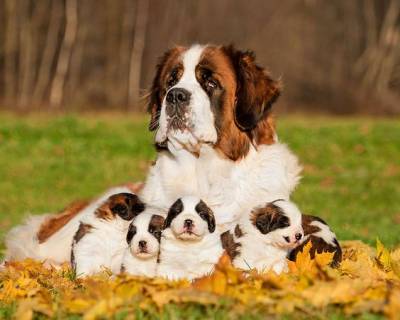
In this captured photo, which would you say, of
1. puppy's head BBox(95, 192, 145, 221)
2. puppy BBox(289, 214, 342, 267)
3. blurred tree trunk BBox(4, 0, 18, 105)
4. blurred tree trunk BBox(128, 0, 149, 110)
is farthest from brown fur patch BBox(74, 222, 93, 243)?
blurred tree trunk BBox(128, 0, 149, 110)

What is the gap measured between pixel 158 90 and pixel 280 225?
1738 millimetres

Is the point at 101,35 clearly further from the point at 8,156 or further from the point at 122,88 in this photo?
the point at 8,156

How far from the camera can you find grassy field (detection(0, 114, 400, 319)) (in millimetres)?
15367

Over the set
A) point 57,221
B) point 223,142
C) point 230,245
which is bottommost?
point 57,221

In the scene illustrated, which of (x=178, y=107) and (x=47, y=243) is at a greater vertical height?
(x=178, y=107)

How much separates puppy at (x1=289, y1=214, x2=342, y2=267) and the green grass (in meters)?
6.62

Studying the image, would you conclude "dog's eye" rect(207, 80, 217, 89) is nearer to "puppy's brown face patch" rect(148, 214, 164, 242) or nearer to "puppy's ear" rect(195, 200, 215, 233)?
"puppy's ear" rect(195, 200, 215, 233)

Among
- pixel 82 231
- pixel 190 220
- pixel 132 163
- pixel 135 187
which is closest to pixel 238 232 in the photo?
pixel 190 220

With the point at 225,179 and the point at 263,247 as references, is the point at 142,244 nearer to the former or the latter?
the point at 263,247

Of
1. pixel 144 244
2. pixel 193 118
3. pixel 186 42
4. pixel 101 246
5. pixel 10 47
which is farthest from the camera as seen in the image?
pixel 186 42

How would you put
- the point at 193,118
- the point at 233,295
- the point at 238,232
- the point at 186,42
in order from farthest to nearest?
the point at 186,42
the point at 193,118
the point at 238,232
the point at 233,295

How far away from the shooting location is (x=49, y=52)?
25.2m

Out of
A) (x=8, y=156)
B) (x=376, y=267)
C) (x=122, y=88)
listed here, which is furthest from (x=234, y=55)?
(x=122, y=88)

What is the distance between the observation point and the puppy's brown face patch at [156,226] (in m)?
5.89
